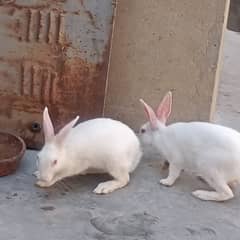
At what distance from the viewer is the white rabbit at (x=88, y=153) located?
3.04m

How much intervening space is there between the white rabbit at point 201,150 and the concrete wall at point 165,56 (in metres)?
0.31

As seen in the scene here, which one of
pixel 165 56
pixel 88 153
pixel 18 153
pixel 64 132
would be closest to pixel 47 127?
pixel 64 132

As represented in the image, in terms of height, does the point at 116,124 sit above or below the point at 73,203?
above

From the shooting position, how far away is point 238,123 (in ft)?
13.1

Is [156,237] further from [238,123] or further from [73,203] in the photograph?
[238,123]

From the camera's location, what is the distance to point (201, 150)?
312 centimetres

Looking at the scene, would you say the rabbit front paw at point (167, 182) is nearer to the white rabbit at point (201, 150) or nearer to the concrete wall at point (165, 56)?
the white rabbit at point (201, 150)

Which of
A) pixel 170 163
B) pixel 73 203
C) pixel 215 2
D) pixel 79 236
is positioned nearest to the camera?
pixel 79 236

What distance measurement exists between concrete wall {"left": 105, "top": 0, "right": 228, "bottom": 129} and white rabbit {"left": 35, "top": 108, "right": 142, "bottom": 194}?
17.3 inches

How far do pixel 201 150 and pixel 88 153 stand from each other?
42 cm

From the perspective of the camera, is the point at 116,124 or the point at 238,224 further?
the point at 116,124

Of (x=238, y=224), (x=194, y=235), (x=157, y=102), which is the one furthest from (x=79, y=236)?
(x=157, y=102)

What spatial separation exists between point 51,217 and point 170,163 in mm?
570

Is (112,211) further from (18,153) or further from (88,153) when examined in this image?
(18,153)
